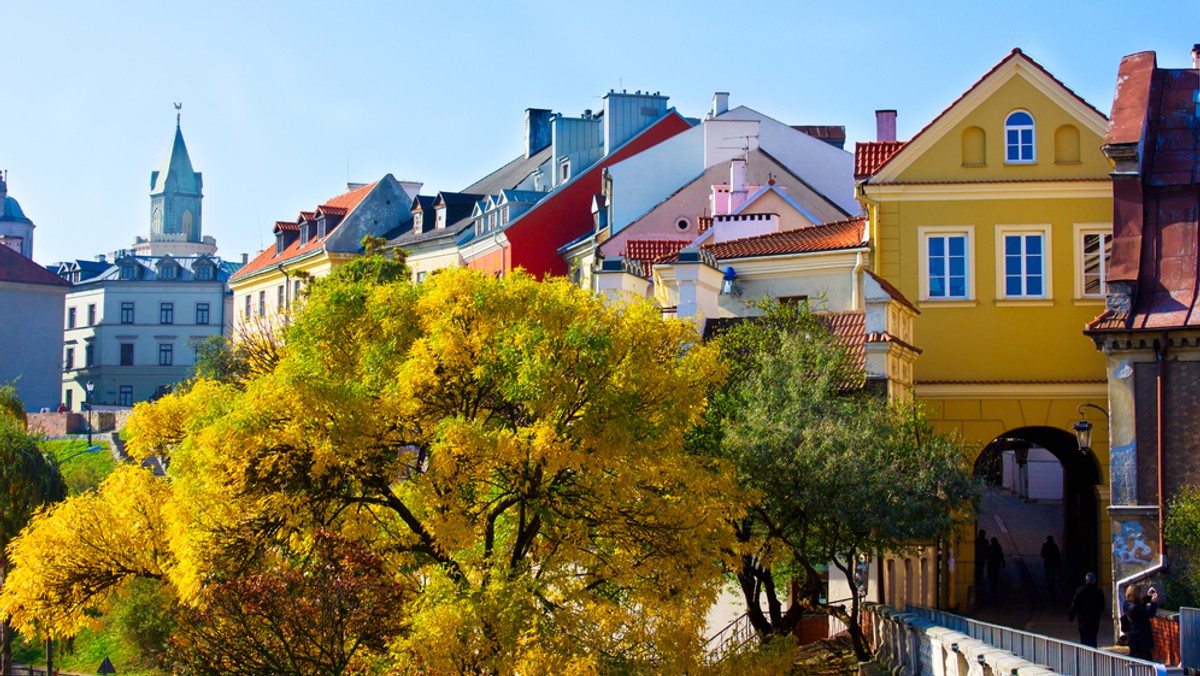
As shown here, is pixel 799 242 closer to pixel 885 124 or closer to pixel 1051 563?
pixel 885 124

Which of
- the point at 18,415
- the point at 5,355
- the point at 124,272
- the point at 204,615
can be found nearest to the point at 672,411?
the point at 204,615

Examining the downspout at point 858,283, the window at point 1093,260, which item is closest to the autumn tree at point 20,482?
the downspout at point 858,283

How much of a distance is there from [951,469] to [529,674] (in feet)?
31.2

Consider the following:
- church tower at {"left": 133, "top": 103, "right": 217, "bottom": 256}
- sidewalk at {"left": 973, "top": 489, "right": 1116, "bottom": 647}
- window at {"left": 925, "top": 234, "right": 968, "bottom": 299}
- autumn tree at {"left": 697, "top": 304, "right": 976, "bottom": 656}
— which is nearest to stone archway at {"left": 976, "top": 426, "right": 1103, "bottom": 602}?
sidewalk at {"left": 973, "top": 489, "right": 1116, "bottom": 647}

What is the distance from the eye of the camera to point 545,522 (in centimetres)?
2731

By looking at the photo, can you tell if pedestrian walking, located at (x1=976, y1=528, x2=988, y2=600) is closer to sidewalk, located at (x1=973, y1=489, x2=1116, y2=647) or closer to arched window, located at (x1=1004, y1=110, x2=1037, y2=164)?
sidewalk, located at (x1=973, y1=489, x2=1116, y2=647)

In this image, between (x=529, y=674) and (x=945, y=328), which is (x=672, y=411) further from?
(x=945, y=328)

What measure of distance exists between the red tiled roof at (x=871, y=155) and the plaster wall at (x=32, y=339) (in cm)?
7348

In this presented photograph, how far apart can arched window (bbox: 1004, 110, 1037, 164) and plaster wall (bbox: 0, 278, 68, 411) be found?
3023 inches

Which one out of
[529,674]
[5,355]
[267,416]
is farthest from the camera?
[5,355]

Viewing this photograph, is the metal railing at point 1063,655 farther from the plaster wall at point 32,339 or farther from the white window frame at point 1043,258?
the plaster wall at point 32,339

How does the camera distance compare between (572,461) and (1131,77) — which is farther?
(1131,77)

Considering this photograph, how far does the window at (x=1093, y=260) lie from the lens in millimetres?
39438

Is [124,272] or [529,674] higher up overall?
[124,272]
